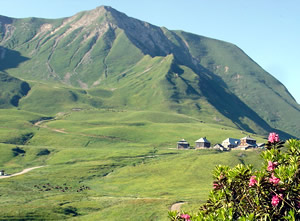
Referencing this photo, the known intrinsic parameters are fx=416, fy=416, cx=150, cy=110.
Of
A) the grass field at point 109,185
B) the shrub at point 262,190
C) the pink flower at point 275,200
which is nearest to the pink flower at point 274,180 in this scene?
the shrub at point 262,190

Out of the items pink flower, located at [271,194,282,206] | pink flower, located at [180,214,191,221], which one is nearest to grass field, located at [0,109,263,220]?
pink flower, located at [180,214,191,221]

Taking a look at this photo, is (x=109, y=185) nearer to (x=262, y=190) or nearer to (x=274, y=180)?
(x=262, y=190)

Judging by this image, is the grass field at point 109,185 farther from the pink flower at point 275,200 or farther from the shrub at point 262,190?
the pink flower at point 275,200

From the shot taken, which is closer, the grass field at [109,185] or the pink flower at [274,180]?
the pink flower at [274,180]

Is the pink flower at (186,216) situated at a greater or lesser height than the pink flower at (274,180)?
lesser

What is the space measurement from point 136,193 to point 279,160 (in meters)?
109

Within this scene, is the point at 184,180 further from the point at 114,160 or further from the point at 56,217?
the point at 56,217

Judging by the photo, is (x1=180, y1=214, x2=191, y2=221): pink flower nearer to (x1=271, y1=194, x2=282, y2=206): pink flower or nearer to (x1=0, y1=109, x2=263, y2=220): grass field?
(x1=271, y1=194, x2=282, y2=206): pink flower

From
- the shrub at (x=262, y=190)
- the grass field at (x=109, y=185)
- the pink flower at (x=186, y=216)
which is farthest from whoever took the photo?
the grass field at (x=109, y=185)

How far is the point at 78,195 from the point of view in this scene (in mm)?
119000

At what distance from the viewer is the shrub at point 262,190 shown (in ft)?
68.6

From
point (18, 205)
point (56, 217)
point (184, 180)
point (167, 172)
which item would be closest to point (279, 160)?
point (56, 217)

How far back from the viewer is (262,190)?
69.7 ft

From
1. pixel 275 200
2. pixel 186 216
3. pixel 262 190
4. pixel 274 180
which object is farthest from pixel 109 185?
pixel 274 180
